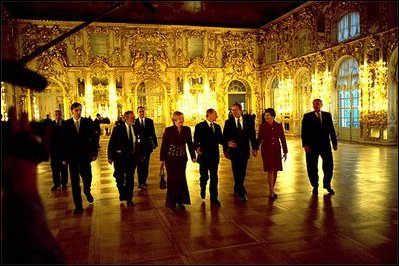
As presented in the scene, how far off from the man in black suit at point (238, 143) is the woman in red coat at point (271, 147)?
0.70 feet

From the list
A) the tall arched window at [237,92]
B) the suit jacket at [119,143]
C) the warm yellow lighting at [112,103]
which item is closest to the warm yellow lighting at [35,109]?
the warm yellow lighting at [112,103]

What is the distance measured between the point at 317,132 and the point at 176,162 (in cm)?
275

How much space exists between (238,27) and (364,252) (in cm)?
2143

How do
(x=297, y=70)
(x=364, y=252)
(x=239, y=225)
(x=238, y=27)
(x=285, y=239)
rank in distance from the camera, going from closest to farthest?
(x=364, y=252)
(x=285, y=239)
(x=239, y=225)
(x=297, y=70)
(x=238, y=27)

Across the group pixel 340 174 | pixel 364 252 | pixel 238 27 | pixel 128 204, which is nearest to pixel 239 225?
pixel 364 252

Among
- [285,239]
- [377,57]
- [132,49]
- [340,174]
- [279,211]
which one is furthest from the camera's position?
[132,49]

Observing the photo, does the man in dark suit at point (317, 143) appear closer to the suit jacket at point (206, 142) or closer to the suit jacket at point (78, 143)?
the suit jacket at point (206, 142)

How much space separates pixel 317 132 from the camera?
676cm

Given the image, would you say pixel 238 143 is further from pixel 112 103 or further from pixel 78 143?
pixel 112 103

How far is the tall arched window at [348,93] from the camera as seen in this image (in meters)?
16.4

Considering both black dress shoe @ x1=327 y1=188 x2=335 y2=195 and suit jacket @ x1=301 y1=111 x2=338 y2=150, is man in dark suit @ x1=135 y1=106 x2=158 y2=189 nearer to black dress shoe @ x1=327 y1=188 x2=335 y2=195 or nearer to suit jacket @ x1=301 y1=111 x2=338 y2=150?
suit jacket @ x1=301 y1=111 x2=338 y2=150

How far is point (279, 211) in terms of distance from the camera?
549 cm

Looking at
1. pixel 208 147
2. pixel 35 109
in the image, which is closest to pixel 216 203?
pixel 208 147

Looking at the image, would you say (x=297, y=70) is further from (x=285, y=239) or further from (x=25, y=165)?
(x=25, y=165)
